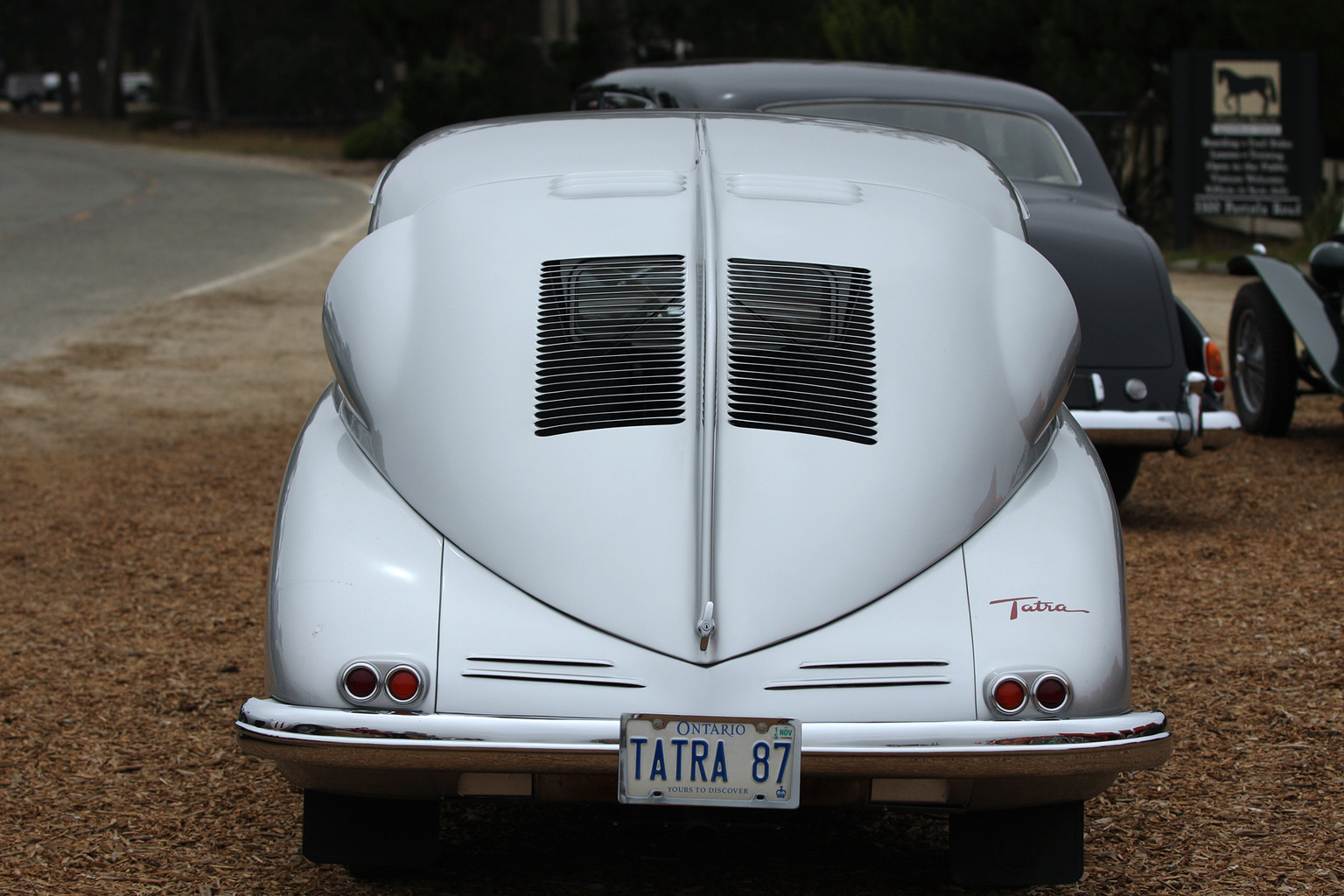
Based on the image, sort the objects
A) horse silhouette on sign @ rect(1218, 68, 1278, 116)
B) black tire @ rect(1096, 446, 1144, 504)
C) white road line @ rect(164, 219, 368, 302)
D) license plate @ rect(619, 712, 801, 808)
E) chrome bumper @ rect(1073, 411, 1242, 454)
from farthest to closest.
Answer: horse silhouette on sign @ rect(1218, 68, 1278, 116)
white road line @ rect(164, 219, 368, 302)
black tire @ rect(1096, 446, 1144, 504)
chrome bumper @ rect(1073, 411, 1242, 454)
license plate @ rect(619, 712, 801, 808)

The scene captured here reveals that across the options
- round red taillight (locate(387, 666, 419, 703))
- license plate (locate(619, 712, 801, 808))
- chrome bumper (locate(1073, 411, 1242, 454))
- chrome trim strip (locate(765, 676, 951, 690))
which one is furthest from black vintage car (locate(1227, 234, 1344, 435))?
round red taillight (locate(387, 666, 419, 703))

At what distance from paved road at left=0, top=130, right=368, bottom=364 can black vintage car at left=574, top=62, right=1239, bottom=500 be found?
5512 mm

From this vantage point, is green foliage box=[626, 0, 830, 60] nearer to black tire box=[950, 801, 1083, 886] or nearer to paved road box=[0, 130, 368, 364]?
paved road box=[0, 130, 368, 364]

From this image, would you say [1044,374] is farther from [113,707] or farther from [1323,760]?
[113,707]

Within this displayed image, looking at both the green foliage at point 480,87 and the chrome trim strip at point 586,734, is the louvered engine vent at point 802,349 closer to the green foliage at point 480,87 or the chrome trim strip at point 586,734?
the chrome trim strip at point 586,734

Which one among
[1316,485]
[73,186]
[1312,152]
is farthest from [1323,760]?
[73,186]

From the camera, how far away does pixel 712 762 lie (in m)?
2.53

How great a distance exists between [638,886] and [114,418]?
19.7 feet

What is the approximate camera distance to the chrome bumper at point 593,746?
8.28 ft

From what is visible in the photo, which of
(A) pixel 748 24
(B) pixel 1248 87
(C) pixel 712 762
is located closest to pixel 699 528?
(C) pixel 712 762

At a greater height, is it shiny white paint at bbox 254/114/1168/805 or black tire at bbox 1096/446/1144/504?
shiny white paint at bbox 254/114/1168/805

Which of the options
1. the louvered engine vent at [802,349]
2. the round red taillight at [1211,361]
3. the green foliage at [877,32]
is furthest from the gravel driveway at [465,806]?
the green foliage at [877,32]

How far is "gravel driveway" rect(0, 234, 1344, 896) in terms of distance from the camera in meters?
3.12

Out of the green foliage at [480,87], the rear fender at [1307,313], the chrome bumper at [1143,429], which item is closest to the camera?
the chrome bumper at [1143,429]
